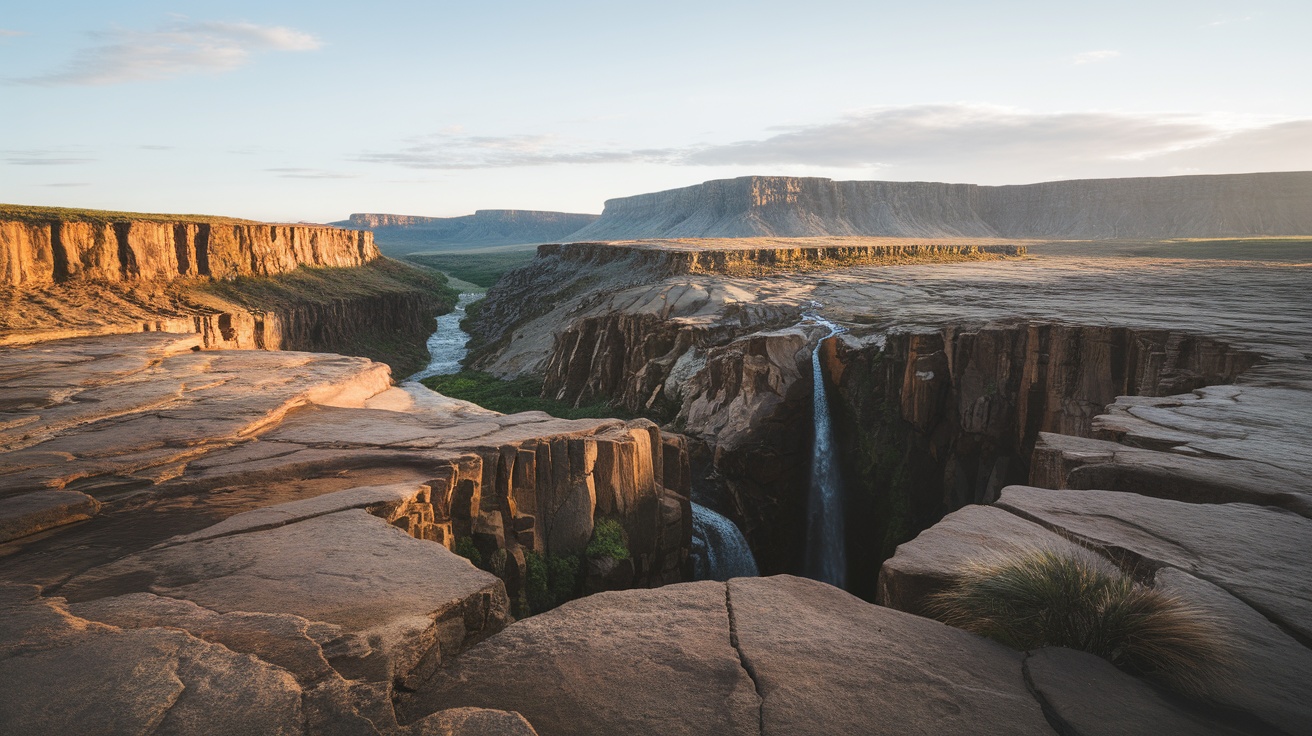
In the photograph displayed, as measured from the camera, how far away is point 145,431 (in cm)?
742

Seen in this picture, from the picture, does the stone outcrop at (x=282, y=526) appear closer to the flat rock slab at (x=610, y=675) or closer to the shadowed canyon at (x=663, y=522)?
the shadowed canyon at (x=663, y=522)

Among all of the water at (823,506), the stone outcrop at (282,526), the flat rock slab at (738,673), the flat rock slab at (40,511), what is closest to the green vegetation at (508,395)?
the water at (823,506)

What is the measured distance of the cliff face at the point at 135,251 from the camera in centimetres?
1998

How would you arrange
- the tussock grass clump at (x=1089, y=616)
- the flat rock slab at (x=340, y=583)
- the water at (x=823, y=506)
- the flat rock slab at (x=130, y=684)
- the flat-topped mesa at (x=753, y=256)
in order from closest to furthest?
1. the flat rock slab at (x=130, y=684)
2. the tussock grass clump at (x=1089, y=616)
3. the flat rock slab at (x=340, y=583)
4. the water at (x=823, y=506)
5. the flat-topped mesa at (x=753, y=256)

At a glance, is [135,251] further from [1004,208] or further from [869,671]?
[1004,208]

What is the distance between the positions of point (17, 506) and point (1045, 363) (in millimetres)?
16367

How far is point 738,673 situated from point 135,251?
28.3 m

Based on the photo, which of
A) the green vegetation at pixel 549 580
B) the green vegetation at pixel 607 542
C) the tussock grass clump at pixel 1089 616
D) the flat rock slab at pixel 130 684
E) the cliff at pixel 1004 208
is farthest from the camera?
the cliff at pixel 1004 208

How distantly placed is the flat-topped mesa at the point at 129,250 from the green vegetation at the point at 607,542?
19.7 meters

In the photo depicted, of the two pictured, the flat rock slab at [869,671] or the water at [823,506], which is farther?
the water at [823,506]

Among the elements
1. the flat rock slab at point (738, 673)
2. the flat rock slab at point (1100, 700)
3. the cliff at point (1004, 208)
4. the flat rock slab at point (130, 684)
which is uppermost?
the cliff at point (1004, 208)

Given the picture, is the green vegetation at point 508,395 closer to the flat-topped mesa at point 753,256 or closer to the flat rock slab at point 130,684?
the flat-topped mesa at point 753,256

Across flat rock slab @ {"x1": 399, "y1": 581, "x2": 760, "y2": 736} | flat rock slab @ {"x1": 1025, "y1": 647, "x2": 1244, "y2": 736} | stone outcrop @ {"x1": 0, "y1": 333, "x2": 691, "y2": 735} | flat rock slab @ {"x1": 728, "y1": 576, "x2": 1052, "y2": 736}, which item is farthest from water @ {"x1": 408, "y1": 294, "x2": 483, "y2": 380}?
flat rock slab @ {"x1": 1025, "y1": 647, "x2": 1244, "y2": 736}

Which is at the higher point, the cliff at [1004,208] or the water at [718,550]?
the cliff at [1004,208]
